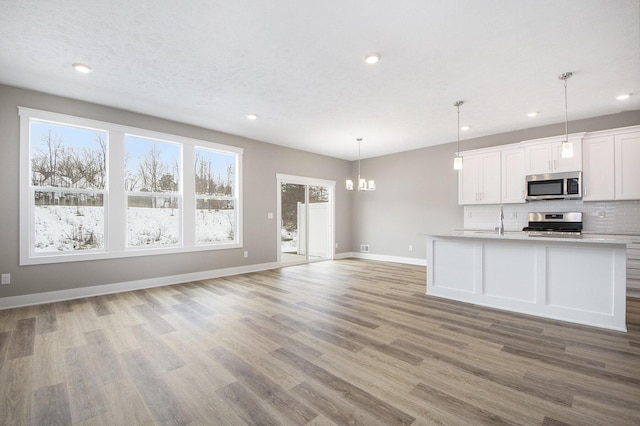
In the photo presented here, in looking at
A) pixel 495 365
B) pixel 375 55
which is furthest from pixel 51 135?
pixel 495 365

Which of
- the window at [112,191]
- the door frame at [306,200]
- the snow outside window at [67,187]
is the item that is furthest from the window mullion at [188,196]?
the door frame at [306,200]

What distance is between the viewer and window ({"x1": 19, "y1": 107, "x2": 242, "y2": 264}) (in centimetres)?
400

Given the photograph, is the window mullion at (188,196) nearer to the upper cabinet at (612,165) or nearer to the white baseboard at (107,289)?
the white baseboard at (107,289)

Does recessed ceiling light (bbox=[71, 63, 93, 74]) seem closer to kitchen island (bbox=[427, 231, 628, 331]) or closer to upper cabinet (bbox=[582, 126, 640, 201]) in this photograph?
kitchen island (bbox=[427, 231, 628, 331])

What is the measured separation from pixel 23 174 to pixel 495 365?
585cm

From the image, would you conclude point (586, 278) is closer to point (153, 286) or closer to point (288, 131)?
point (288, 131)

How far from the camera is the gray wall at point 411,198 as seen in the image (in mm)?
6438

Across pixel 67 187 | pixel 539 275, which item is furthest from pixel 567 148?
pixel 67 187

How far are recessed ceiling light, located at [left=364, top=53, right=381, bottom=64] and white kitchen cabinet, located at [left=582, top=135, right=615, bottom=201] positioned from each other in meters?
4.22

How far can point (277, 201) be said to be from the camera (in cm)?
673

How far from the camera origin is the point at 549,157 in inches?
201

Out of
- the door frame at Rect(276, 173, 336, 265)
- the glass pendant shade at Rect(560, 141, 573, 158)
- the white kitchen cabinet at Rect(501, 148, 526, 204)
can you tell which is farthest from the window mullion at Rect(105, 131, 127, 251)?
the white kitchen cabinet at Rect(501, 148, 526, 204)

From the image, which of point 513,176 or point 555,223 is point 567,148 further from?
point 555,223

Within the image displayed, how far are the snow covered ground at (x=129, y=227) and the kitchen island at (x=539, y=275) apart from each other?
13.3 feet
